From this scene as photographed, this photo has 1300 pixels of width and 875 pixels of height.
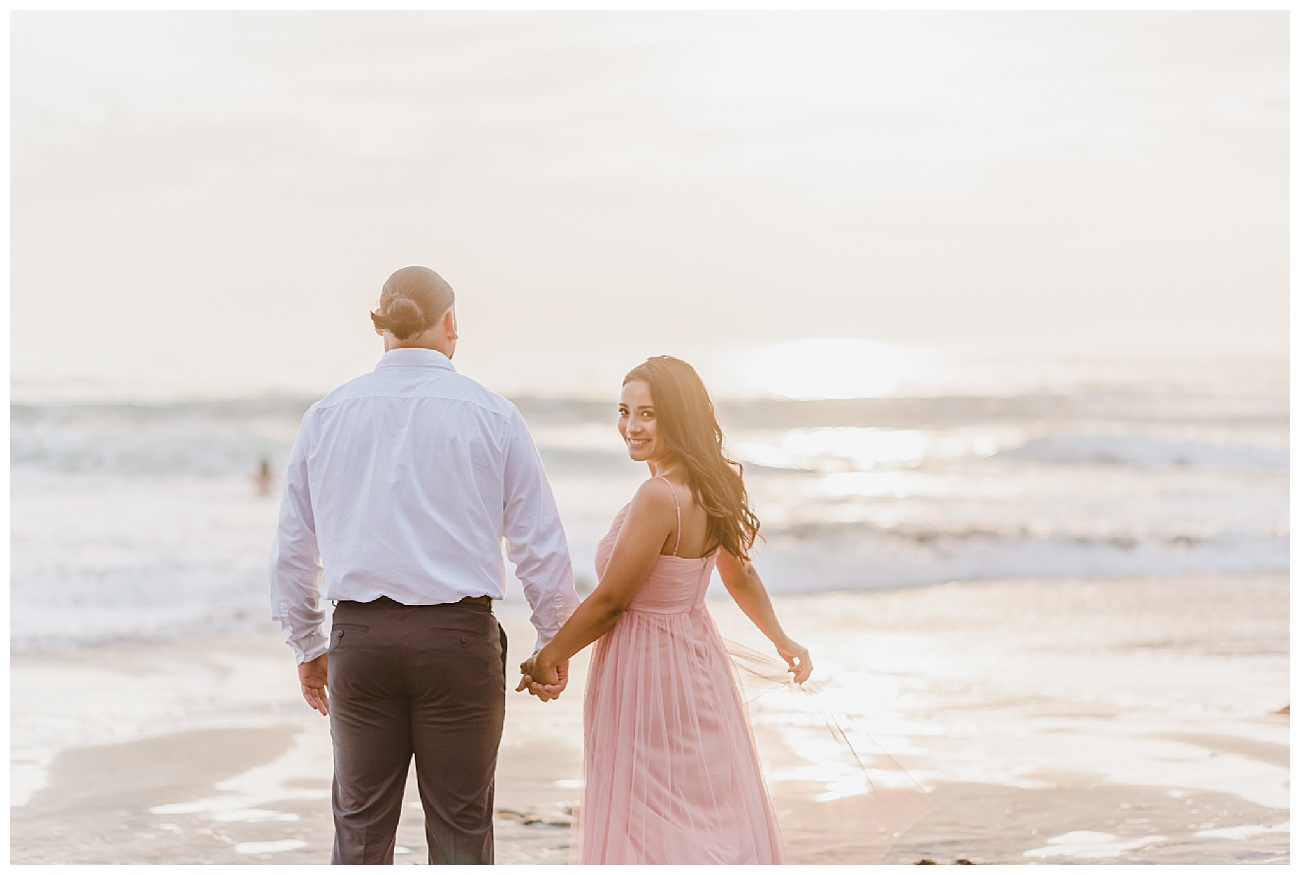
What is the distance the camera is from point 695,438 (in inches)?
147

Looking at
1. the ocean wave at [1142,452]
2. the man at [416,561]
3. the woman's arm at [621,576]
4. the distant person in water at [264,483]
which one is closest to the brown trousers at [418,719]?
the man at [416,561]

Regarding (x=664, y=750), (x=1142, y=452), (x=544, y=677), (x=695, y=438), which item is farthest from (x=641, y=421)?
(x=1142, y=452)

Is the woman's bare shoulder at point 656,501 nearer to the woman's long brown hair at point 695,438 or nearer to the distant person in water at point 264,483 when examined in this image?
Answer: the woman's long brown hair at point 695,438

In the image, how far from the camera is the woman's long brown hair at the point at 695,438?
3717mm

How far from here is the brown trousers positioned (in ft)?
11.7

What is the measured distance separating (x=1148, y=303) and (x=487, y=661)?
133ft

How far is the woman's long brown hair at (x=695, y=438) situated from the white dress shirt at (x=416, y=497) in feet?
1.20

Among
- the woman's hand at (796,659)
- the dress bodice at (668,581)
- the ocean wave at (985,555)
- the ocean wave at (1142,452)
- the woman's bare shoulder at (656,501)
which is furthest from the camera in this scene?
the ocean wave at (1142,452)

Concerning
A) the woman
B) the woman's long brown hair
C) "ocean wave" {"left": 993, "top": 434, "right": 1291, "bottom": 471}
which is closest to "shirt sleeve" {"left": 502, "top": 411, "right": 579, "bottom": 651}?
the woman

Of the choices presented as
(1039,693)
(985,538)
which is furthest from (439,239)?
(1039,693)

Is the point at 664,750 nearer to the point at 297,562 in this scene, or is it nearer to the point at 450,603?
the point at 450,603

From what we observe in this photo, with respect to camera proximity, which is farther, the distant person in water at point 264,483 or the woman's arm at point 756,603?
the distant person in water at point 264,483

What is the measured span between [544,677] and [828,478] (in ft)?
63.3

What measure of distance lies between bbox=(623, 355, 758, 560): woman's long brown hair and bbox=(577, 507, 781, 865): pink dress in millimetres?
160
